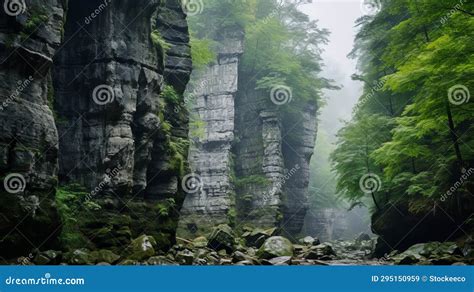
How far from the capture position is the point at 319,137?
6169 centimetres

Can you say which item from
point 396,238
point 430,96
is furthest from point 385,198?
point 430,96

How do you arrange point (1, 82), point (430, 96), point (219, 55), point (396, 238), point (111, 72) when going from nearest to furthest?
point (1, 82)
point (430, 96)
point (111, 72)
point (396, 238)
point (219, 55)

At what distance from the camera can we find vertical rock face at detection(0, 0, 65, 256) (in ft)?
35.8

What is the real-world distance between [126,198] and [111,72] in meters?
4.65

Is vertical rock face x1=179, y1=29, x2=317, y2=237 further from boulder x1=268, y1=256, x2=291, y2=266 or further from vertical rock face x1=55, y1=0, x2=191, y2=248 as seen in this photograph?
boulder x1=268, y1=256, x2=291, y2=266

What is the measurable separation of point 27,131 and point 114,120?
469cm

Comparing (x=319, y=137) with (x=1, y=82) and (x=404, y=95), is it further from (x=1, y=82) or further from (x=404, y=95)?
(x=1, y=82)

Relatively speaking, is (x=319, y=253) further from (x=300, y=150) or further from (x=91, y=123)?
(x=300, y=150)

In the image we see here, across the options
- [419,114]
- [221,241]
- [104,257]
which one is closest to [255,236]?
[221,241]

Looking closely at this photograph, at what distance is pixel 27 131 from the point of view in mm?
11508

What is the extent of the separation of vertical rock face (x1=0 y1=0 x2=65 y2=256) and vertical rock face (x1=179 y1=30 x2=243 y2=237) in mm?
17344

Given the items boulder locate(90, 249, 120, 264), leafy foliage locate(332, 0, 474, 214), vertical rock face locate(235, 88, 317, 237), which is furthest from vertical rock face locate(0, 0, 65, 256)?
vertical rock face locate(235, 88, 317, 237)

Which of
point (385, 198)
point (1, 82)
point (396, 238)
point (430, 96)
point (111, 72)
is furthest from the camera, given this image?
point (385, 198)

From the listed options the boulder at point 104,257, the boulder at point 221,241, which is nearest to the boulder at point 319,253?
the boulder at point 221,241
